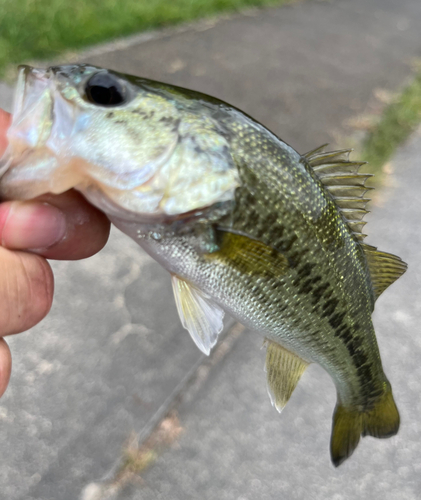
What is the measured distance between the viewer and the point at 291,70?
561 centimetres

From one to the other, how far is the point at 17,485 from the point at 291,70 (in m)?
5.52

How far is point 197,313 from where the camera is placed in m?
1.37

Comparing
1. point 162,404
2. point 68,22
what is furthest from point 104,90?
point 68,22

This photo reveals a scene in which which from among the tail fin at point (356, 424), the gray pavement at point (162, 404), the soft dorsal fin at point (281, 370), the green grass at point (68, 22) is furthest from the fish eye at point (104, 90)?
the green grass at point (68, 22)

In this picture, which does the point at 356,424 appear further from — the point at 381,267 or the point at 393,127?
the point at 393,127

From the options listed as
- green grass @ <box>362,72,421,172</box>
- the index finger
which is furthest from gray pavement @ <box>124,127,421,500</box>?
green grass @ <box>362,72,421,172</box>

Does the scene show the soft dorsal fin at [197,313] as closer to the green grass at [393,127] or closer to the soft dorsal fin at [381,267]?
the soft dorsal fin at [381,267]

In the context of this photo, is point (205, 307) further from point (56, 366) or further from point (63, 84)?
point (56, 366)

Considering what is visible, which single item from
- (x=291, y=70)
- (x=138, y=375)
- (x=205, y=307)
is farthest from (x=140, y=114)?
(x=291, y=70)

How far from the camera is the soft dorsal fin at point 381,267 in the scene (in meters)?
1.56

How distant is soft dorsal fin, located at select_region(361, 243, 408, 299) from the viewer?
5.11ft

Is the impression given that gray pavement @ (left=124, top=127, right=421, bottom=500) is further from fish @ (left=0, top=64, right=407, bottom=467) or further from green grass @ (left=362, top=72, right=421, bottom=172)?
green grass @ (left=362, top=72, right=421, bottom=172)

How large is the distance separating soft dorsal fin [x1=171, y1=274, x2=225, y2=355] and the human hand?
0.35 m

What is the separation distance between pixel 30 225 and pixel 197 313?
0.59 meters
